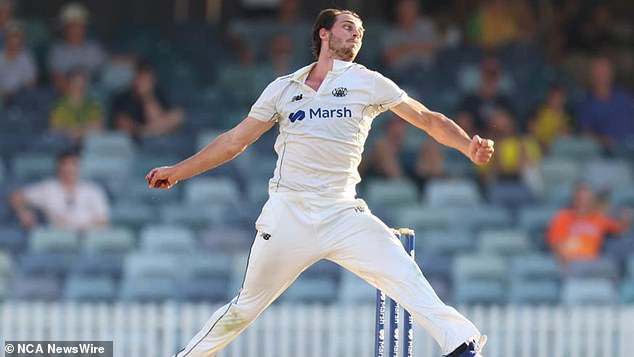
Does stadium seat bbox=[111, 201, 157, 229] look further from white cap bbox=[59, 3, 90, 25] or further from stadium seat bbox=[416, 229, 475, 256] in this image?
white cap bbox=[59, 3, 90, 25]

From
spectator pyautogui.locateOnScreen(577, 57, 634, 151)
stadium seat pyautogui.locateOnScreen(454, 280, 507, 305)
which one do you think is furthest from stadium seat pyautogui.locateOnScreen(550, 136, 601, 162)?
stadium seat pyautogui.locateOnScreen(454, 280, 507, 305)

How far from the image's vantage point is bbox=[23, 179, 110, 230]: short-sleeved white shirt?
1451 cm

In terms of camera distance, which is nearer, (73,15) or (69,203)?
(69,203)

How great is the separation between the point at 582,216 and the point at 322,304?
258 cm

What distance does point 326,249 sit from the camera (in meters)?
8.41

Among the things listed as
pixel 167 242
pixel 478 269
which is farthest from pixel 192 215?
pixel 478 269

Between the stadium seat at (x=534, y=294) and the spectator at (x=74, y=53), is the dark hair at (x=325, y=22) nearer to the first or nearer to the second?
the stadium seat at (x=534, y=294)

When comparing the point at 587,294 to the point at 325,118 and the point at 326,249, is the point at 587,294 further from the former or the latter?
the point at 325,118

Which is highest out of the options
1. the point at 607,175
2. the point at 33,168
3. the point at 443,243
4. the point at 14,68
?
the point at 14,68

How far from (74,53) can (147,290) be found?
375 centimetres

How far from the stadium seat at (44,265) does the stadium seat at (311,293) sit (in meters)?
1.91

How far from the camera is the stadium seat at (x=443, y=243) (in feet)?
46.9

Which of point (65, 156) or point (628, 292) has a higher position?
point (65, 156)

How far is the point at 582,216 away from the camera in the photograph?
1456cm
